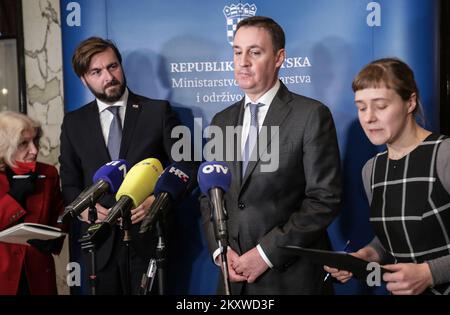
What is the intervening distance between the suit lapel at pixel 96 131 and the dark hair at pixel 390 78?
1.50 metres

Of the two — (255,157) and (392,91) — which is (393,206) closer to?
(392,91)

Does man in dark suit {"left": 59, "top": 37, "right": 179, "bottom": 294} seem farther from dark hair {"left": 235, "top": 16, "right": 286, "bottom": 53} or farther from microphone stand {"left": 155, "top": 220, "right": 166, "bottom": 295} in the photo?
microphone stand {"left": 155, "top": 220, "right": 166, "bottom": 295}

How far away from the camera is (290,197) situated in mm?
2734

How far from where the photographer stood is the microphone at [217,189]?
1873mm

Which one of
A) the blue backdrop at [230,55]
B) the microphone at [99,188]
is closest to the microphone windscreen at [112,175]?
the microphone at [99,188]

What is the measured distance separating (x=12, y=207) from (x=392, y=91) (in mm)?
2081

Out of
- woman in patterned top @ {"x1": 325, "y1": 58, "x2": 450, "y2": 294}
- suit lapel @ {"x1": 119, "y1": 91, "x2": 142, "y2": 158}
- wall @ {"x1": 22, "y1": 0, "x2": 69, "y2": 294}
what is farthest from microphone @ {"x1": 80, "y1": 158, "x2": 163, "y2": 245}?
wall @ {"x1": 22, "y1": 0, "x2": 69, "y2": 294}

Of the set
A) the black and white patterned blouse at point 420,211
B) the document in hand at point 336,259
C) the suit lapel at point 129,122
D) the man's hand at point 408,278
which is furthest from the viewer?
the suit lapel at point 129,122

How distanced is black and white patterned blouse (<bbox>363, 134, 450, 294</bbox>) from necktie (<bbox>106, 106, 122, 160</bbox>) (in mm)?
1563

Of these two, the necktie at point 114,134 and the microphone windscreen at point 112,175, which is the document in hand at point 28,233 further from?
the necktie at point 114,134

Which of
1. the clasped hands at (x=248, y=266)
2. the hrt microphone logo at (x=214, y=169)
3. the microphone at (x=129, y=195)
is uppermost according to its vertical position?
the hrt microphone logo at (x=214, y=169)

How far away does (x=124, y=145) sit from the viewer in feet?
10.7

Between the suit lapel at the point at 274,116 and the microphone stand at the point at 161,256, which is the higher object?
the suit lapel at the point at 274,116

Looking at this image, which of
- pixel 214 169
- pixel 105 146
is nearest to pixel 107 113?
pixel 105 146
